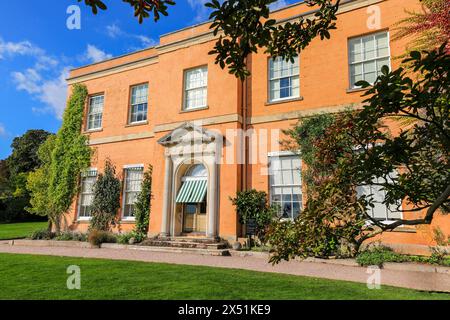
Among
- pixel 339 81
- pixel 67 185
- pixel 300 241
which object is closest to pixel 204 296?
pixel 300 241

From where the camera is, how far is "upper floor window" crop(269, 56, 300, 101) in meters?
12.9

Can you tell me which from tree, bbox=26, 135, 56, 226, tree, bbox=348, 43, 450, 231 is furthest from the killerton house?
tree, bbox=348, 43, 450, 231

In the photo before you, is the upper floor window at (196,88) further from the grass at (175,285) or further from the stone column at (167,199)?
the grass at (175,285)

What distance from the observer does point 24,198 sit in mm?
34000

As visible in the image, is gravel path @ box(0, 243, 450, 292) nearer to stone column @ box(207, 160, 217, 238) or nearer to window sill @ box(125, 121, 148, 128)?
stone column @ box(207, 160, 217, 238)

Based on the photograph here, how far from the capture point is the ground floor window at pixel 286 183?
474 inches

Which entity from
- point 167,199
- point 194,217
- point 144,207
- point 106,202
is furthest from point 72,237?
point 194,217

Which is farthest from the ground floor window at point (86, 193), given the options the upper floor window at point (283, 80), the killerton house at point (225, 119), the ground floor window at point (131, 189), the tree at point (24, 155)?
the tree at point (24, 155)

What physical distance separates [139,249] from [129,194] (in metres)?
4.08

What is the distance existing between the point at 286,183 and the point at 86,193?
1076cm

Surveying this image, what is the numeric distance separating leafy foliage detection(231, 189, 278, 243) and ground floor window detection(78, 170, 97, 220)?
855 cm

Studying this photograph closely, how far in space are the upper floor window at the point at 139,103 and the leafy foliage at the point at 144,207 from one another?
302 cm

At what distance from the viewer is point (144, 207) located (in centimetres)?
1474

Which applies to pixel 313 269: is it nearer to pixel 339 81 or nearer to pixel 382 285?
pixel 382 285
